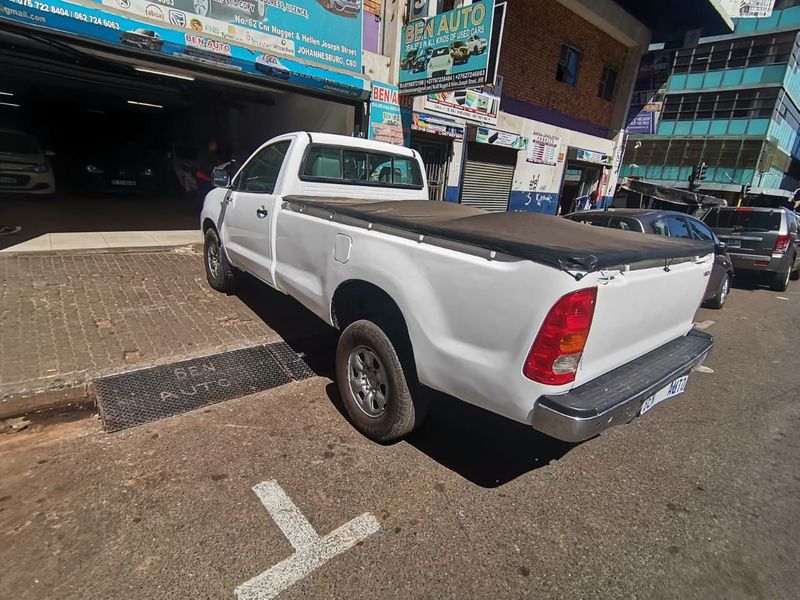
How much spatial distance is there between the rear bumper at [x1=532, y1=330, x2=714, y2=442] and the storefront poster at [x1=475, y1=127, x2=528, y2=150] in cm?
957

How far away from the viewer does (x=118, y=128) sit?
1812 cm

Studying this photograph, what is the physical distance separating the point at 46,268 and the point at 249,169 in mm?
3406

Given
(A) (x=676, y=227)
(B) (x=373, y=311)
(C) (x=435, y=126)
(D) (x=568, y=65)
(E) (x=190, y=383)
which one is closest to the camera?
(B) (x=373, y=311)

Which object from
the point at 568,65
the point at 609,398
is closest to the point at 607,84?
the point at 568,65

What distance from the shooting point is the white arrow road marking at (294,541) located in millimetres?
1915

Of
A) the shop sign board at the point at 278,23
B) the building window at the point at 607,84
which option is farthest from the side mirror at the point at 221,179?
the building window at the point at 607,84

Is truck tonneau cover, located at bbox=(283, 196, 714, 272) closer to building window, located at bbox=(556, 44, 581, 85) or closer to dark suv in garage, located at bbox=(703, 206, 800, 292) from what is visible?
dark suv in garage, located at bbox=(703, 206, 800, 292)

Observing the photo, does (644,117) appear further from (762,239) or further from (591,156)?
(762,239)

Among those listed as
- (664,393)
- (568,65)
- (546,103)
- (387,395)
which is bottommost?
(387,395)

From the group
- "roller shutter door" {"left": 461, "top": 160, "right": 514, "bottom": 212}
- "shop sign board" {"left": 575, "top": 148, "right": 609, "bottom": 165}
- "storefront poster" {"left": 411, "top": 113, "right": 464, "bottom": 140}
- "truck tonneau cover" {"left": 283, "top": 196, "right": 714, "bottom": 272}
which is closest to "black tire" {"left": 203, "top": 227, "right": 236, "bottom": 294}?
"truck tonneau cover" {"left": 283, "top": 196, "right": 714, "bottom": 272}

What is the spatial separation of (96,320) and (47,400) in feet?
4.94

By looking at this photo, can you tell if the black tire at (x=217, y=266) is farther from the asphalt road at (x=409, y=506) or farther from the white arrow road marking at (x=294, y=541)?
the white arrow road marking at (x=294, y=541)

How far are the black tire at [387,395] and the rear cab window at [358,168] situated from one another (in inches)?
78.8

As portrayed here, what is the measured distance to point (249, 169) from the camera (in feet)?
16.2
